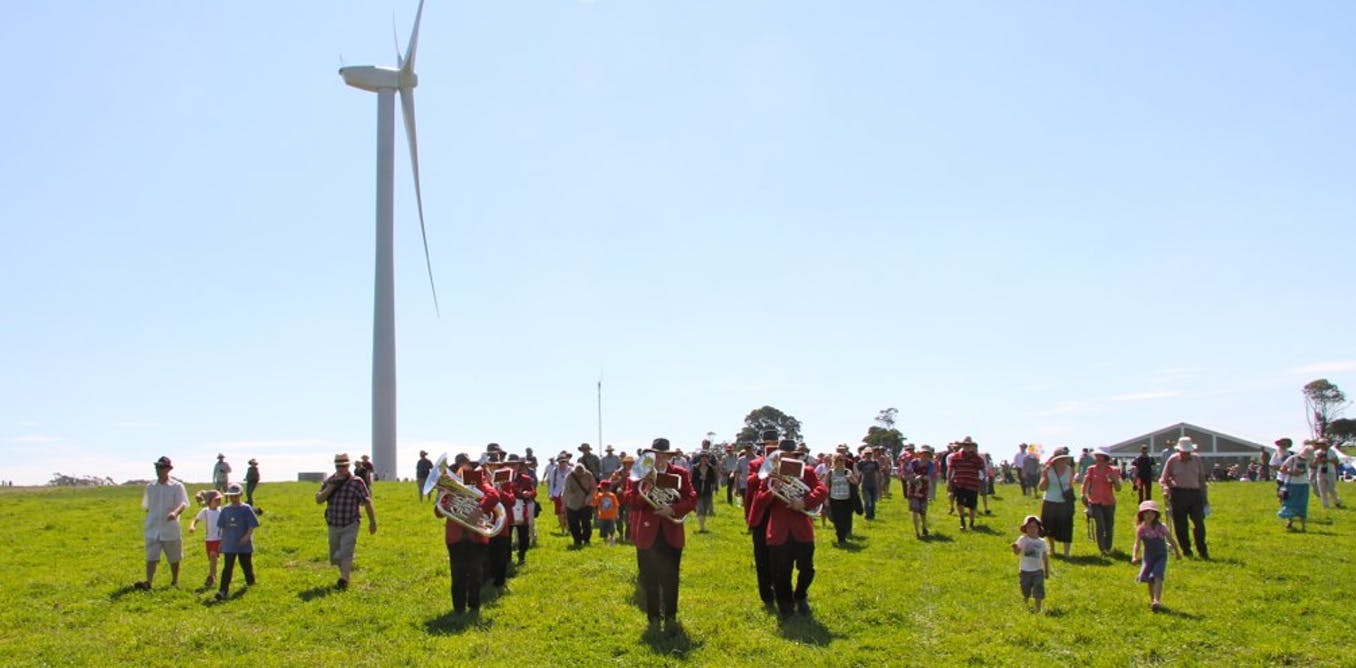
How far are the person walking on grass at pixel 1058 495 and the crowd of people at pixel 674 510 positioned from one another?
0.08 feet

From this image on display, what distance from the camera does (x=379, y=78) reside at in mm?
55125

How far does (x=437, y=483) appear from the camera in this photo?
12.6 metres

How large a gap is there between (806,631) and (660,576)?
1778mm

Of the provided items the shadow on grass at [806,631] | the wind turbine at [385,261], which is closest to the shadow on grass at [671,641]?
the shadow on grass at [806,631]

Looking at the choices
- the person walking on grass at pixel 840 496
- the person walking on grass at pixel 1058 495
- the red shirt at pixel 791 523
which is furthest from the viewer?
the person walking on grass at pixel 840 496

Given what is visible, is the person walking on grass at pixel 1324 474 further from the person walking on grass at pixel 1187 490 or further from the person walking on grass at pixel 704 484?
the person walking on grass at pixel 704 484

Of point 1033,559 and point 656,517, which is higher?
point 656,517

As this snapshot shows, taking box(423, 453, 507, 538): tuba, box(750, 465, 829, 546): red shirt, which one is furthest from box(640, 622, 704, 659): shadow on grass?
box(423, 453, 507, 538): tuba

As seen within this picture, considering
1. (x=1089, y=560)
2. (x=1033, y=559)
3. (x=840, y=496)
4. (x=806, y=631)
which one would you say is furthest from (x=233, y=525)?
(x=1089, y=560)

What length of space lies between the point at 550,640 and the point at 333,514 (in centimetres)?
525

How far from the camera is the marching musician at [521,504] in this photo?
1725 cm

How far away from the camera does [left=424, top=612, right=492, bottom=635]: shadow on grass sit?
39.8 ft

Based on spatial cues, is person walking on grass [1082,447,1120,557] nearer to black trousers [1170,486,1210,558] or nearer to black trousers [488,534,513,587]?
black trousers [1170,486,1210,558]

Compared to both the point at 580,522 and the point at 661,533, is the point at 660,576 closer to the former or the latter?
the point at 661,533
